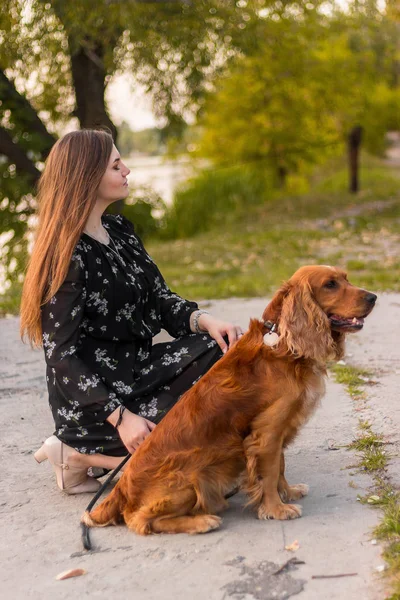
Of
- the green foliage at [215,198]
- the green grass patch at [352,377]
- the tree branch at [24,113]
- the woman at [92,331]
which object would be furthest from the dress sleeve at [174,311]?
the green foliage at [215,198]

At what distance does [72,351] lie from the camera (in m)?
3.76

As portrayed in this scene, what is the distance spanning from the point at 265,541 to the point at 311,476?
2.59 ft

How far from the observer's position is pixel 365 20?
18.9 m

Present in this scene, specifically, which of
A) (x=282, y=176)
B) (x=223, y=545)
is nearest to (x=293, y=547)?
(x=223, y=545)

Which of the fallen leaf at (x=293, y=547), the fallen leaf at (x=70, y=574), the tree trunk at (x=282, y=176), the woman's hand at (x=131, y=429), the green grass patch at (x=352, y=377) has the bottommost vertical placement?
the fallen leaf at (x=70, y=574)

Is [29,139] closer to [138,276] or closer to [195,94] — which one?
[195,94]

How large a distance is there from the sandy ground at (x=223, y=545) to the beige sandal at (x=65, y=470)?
8 cm

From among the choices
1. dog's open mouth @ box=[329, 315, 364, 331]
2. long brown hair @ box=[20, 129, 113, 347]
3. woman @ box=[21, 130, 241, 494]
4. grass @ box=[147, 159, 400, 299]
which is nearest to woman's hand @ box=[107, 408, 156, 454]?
woman @ box=[21, 130, 241, 494]

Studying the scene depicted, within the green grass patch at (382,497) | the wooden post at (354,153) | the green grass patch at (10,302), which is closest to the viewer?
the green grass patch at (382,497)

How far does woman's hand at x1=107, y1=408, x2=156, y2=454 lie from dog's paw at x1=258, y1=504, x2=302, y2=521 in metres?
0.61

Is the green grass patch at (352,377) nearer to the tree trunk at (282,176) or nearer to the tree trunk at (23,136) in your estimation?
the tree trunk at (23,136)

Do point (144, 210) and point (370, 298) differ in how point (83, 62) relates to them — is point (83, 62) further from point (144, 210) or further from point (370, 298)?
point (370, 298)

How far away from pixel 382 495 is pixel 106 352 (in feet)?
4.73

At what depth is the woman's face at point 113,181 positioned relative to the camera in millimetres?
3965
